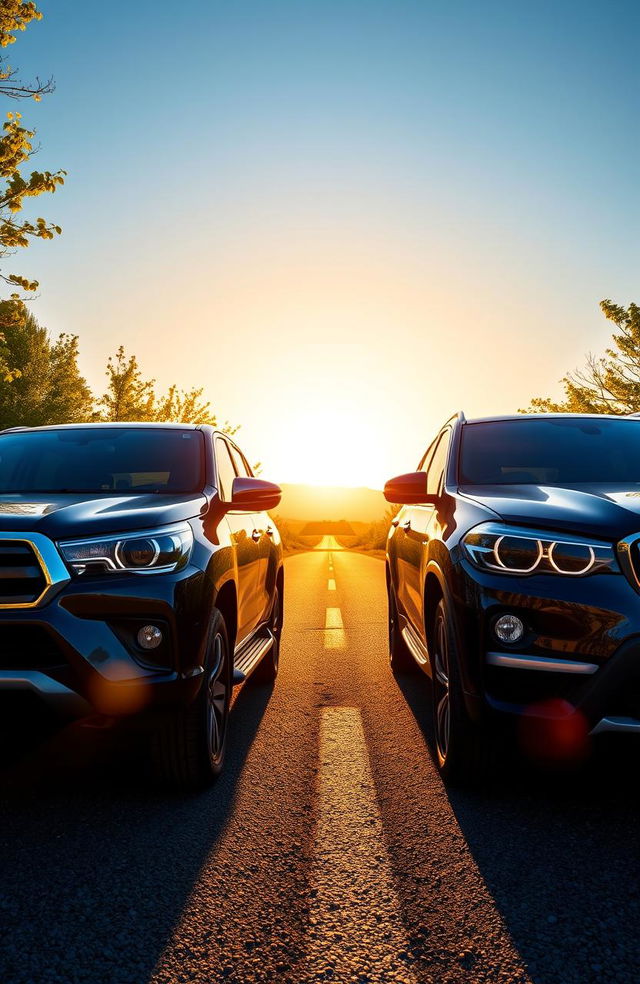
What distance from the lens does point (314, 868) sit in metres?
2.57

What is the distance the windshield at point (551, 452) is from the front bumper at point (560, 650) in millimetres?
1193

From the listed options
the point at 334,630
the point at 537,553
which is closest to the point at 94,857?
the point at 537,553

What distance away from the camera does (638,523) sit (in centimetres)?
287

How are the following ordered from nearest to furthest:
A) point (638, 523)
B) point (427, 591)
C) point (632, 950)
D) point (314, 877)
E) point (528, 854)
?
point (632, 950) → point (314, 877) → point (528, 854) → point (638, 523) → point (427, 591)

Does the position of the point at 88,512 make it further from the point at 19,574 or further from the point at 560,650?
the point at 560,650

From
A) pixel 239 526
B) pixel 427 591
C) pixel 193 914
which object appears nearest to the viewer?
pixel 193 914

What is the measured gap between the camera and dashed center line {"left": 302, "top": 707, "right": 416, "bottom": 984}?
1.97m

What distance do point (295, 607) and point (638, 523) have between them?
7.90 metres

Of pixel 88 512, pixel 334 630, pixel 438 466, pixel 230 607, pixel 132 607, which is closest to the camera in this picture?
pixel 132 607

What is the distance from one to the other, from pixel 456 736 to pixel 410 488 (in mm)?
1635

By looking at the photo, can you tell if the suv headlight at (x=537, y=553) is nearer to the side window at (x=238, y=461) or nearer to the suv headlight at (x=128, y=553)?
the suv headlight at (x=128, y=553)

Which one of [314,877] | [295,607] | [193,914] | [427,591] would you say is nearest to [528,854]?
[314,877]

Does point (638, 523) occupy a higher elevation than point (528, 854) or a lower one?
higher

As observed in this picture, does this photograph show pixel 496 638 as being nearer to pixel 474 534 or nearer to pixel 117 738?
pixel 474 534
